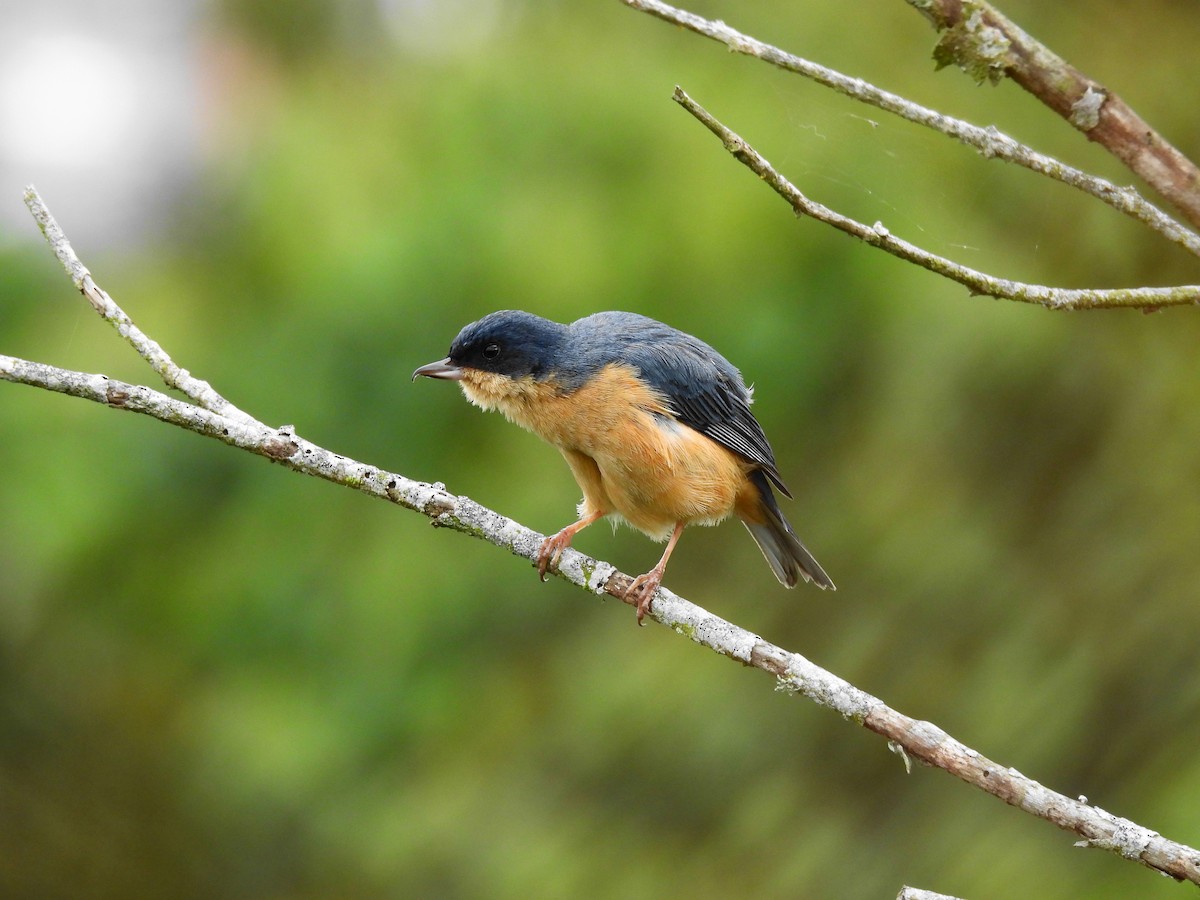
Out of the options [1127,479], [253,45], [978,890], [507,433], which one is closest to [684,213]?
[507,433]

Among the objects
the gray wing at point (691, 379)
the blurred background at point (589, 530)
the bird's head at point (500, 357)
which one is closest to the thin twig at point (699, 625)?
the bird's head at point (500, 357)

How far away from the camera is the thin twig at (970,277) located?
197 centimetres

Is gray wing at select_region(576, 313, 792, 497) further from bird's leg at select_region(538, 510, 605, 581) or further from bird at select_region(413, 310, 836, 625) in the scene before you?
bird's leg at select_region(538, 510, 605, 581)

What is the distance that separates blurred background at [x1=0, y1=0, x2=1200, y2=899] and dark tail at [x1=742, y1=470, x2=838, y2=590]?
3.39 feet

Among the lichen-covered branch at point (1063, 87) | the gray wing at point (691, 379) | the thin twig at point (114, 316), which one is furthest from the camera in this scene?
the gray wing at point (691, 379)

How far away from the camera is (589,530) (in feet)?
17.9

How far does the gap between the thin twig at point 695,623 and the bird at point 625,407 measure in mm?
355

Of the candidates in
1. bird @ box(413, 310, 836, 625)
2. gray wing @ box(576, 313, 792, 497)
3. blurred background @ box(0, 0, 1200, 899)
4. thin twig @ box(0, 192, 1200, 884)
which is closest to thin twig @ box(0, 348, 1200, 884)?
thin twig @ box(0, 192, 1200, 884)

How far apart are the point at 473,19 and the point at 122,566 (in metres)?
3.59

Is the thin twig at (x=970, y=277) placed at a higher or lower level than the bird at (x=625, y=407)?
lower

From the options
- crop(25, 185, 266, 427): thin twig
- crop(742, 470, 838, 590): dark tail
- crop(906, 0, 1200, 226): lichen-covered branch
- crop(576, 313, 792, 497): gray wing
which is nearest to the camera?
crop(906, 0, 1200, 226): lichen-covered branch

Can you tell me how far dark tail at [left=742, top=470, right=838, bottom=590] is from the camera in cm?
354

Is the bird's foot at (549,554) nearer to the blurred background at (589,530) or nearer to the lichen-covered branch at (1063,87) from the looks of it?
the lichen-covered branch at (1063,87)

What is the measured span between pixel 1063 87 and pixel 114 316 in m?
1.91
